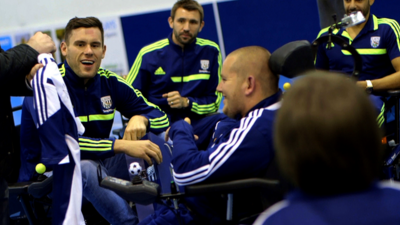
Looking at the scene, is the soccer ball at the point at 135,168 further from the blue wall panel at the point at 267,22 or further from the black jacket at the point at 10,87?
the blue wall panel at the point at 267,22

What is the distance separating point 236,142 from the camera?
5.15 ft

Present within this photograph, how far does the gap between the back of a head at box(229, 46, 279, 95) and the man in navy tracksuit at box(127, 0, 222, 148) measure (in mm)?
1398

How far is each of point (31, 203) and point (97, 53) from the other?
2.88 feet

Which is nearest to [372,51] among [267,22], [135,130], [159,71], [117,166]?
[159,71]

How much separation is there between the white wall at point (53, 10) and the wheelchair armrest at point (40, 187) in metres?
3.59

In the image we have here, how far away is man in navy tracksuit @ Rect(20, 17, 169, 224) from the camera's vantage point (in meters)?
2.19

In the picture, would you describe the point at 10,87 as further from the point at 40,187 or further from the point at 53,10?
the point at 53,10

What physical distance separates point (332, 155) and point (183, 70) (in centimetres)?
260

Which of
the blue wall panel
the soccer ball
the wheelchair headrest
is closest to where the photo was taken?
the wheelchair headrest

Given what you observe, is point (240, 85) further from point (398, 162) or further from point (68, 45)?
point (398, 162)

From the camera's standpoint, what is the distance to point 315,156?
0.73 metres

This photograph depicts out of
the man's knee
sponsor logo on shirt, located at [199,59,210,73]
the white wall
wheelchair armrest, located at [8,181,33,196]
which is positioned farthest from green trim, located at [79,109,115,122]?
the white wall

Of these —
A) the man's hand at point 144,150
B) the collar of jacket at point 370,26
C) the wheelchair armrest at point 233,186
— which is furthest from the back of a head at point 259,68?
the collar of jacket at point 370,26

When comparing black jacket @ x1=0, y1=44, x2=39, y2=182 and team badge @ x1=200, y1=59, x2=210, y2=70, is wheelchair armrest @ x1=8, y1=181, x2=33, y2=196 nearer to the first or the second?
black jacket @ x1=0, y1=44, x2=39, y2=182
